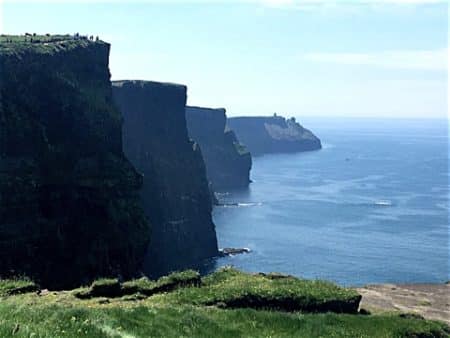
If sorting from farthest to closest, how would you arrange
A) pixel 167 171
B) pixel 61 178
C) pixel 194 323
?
pixel 167 171
pixel 61 178
pixel 194 323

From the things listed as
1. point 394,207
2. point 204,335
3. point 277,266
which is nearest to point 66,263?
point 277,266

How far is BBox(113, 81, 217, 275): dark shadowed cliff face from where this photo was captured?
13750cm

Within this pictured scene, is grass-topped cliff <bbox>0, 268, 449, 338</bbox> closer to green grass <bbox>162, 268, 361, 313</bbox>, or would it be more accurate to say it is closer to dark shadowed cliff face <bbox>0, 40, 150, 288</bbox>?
green grass <bbox>162, 268, 361, 313</bbox>

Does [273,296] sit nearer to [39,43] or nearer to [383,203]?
[39,43]

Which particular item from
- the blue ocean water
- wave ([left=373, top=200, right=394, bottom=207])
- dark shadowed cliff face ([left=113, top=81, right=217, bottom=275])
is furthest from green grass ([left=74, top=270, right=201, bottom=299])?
wave ([left=373, top=200, right=394, bottom=207])

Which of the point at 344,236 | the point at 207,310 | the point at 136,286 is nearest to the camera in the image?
→ the point at 207,310

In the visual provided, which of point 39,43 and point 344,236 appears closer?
point 39,43

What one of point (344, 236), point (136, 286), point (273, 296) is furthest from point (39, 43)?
point (344, 236)

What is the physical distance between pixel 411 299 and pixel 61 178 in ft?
178

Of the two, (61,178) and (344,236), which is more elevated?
(61,178)

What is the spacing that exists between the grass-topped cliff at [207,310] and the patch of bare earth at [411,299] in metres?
2.90

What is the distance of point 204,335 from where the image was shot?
17.2 metres

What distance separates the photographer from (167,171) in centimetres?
15100

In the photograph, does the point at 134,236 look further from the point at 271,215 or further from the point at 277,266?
the point at 271,215
